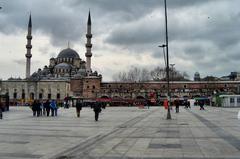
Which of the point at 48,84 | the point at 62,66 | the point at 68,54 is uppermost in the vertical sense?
the point at 68,54

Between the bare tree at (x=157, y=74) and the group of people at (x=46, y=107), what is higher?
the bare tree at (x=157, y=74)

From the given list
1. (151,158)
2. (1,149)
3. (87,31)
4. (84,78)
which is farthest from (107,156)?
(84,78)

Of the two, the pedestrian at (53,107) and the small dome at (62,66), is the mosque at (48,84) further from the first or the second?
the pedestrian at (53,107)

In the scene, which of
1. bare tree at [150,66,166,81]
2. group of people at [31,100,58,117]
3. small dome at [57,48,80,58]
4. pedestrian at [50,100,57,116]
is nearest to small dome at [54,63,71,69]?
small dome at [57,48,80,58]

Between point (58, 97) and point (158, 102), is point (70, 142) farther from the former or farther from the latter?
point (58, 97)

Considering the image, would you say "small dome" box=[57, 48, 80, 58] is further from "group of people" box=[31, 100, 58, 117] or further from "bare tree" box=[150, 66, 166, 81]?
"group of people" box=[31, 100, 58, 117]

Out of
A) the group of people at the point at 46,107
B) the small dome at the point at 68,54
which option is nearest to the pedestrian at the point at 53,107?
the group of people at the point at 46,107

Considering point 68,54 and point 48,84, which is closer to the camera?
point 48,84

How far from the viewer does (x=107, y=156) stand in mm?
11000

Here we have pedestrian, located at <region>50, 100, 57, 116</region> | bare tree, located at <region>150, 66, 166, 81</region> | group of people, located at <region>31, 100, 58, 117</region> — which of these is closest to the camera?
group of people, located at <region>31, 100, 58, 117</region>

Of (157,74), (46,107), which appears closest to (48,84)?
(157,74)

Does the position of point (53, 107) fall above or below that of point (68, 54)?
below

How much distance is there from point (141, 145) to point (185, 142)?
6.24 feet

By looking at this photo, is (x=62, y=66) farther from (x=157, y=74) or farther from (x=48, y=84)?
(x=157, y=74)
